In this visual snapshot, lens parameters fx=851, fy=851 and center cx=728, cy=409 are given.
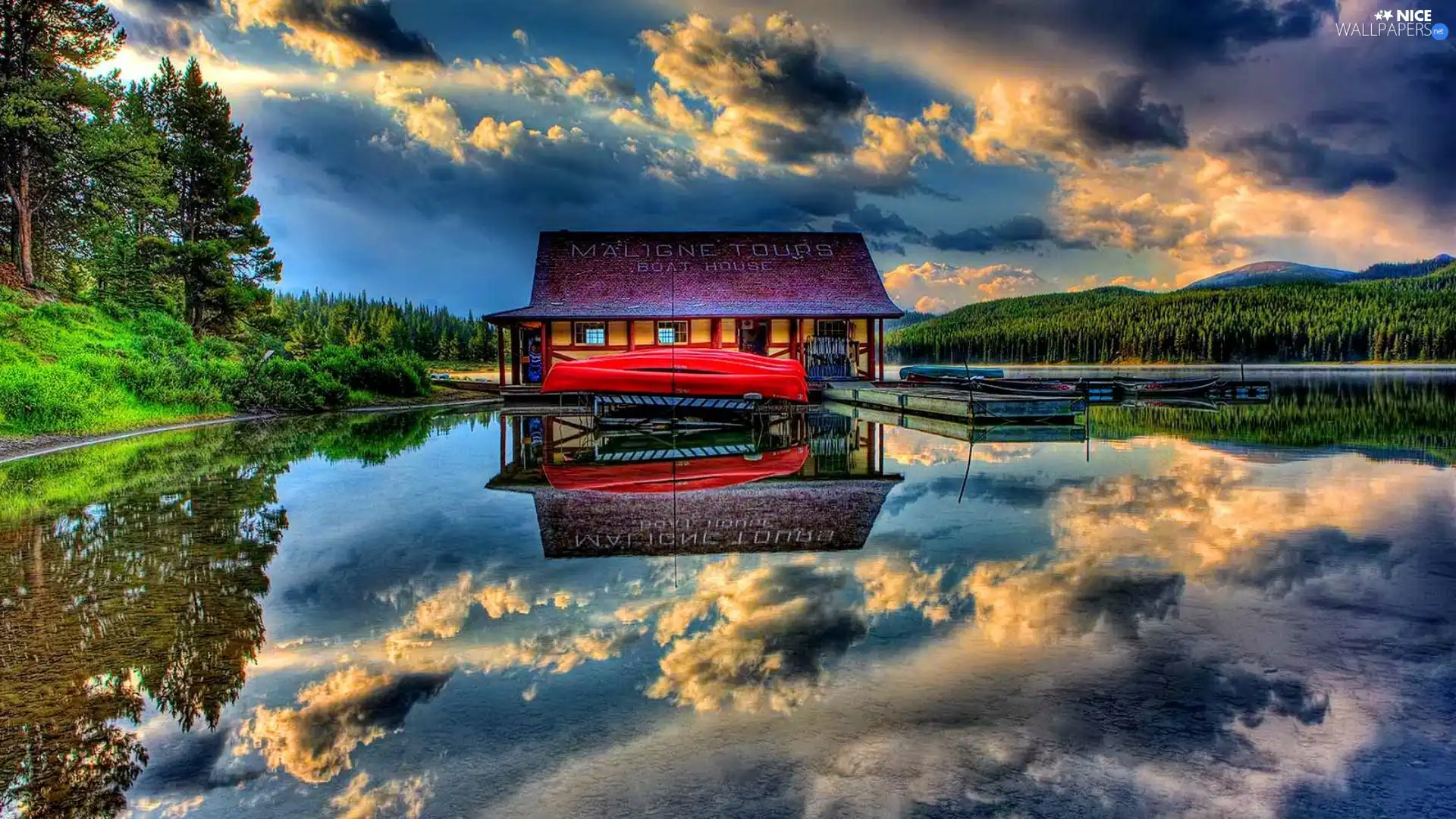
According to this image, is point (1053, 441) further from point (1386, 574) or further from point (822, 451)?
point (1386, 574)

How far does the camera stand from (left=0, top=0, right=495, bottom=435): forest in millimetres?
17891

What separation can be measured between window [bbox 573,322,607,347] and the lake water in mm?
20007

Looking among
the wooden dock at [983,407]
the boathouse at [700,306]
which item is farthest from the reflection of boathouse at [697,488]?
the boathouse at [700,306]

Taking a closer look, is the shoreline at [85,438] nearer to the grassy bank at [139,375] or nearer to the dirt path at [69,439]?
the dirt path at [69,439]

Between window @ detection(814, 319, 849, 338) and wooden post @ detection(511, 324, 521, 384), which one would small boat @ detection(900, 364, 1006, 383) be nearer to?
window @ detection(814, 319, 849, 338)

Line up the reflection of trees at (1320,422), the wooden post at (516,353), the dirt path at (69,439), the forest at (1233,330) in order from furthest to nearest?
1. the forest at (1233,330)
2. the wooden post at (516,353)
3. the reflection of trees at (1320,422)
4. the dirt path at (69,439)

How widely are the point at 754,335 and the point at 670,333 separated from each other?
2.88 metres

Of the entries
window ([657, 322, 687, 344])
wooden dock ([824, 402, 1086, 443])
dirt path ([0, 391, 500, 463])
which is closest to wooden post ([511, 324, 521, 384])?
window ([657, 322, 687, 344])

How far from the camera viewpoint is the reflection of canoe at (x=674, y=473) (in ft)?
30.1

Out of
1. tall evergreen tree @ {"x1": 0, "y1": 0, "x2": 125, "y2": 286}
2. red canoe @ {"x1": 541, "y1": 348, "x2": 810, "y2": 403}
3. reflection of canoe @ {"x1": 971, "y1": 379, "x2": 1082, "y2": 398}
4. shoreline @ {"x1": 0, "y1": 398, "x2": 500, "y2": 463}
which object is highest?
tall evergreen tree @ {"x1": 0, "y1": 0, "x2": 125, "y2": 286}

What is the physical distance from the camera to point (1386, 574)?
5.48 metres

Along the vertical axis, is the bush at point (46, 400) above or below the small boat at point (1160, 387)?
above

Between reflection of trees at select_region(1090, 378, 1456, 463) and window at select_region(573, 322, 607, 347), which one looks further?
window at select_region(573, 322, 607, 347)

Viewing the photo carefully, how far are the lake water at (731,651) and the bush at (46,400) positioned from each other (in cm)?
729
